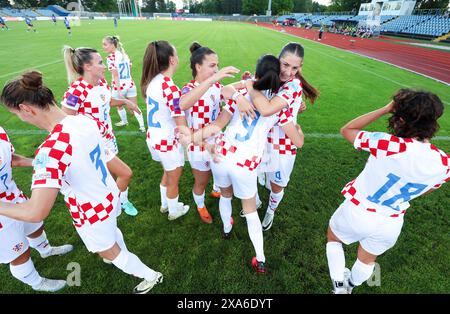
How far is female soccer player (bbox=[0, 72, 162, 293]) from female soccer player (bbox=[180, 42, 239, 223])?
89 centimetres

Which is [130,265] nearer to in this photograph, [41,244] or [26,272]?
[26,272]

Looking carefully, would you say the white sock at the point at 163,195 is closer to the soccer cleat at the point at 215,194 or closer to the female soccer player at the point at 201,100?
the female soccer player at the point at 201,100

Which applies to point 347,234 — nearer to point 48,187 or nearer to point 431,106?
point 431,106

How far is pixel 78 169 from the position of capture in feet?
5.49

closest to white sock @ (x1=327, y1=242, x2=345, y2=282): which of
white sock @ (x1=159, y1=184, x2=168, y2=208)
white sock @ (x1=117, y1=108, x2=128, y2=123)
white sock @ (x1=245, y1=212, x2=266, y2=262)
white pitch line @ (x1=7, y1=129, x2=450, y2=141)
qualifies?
white sock @ (x1=245, y1=212, x2=266, y2=262)

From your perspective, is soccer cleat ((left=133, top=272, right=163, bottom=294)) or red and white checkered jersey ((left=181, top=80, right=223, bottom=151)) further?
red and white checkered jersey ((left=181, top=80, right=223, bottom=151))

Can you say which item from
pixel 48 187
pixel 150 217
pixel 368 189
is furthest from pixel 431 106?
pixel 150 217

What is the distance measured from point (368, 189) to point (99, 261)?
290 cm

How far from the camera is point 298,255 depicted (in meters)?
3.00

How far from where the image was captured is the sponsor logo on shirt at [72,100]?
3037 millimetres

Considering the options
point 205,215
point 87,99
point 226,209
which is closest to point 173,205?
point 205,215

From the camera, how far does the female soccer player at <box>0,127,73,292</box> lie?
1.94 meters

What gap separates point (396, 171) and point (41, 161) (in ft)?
7.60

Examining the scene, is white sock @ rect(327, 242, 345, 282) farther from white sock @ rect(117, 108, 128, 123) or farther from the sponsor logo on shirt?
white sock @ rect(117, 108, 128, 123)
